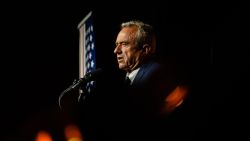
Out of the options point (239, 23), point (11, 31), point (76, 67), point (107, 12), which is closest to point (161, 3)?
point (107, 12)

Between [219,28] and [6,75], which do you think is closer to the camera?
[219,28]

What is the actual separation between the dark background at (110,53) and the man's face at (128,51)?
2.72 feet

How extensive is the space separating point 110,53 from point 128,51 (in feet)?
4.36

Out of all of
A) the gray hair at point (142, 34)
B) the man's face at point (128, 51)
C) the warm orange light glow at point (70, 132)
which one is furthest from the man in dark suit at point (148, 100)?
the warm orange light glow at point (70, 132)

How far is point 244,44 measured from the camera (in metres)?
3.49

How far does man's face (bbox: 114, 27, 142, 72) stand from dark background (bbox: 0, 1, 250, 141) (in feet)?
2.72

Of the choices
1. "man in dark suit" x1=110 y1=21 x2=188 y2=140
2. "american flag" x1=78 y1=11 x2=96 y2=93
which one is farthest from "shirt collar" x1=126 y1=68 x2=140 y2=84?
"american flag" x1=78 y1=11 x2=96 y2=93

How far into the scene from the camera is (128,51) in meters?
2.95

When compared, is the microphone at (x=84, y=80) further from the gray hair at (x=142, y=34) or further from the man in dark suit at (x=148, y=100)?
the gray hair at (x=142, y=34)

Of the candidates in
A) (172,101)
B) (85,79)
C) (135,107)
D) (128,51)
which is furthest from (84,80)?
(172,101)

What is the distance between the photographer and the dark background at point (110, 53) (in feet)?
11.5

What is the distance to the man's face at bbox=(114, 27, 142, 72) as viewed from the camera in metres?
2.94

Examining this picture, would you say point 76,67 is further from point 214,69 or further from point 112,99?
point 112,99

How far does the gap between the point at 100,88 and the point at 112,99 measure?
324 mm
